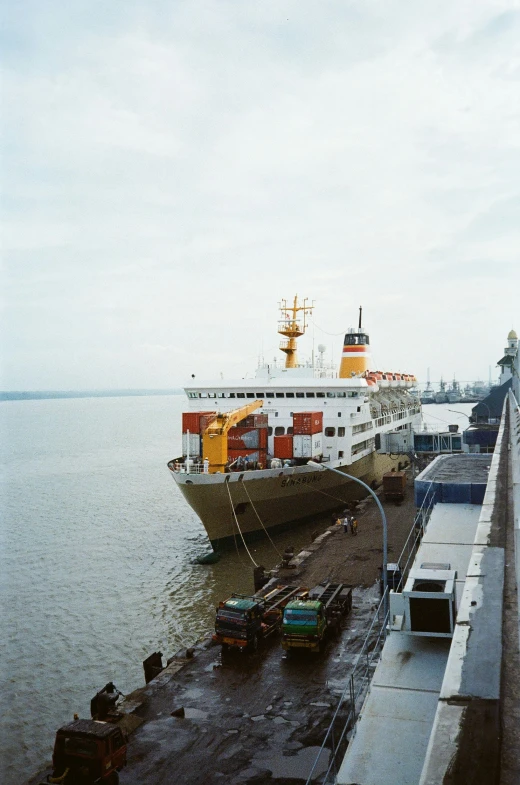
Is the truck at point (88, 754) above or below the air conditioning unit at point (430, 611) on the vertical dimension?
below

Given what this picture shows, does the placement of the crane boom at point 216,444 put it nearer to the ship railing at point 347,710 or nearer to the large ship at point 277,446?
the large ship at point 277,446

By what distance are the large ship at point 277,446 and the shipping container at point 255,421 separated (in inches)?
2.1

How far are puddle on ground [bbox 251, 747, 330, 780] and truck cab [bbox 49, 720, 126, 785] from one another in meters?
2.32

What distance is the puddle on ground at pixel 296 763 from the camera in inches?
384

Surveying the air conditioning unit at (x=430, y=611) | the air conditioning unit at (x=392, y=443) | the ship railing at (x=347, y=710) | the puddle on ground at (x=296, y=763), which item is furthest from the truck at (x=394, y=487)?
the puddle on ground at (x=296, y=763)

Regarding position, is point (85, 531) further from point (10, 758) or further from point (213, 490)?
point (10, 758)

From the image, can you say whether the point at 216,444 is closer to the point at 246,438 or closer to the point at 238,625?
the point at 246,438

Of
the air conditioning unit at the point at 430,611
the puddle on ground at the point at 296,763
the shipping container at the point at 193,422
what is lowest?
the puddle on ground at the point at 296,763

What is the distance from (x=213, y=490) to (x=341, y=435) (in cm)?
1053

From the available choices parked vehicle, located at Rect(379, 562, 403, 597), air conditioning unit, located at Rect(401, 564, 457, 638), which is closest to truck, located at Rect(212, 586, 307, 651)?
parked vehicle, located at Rect(379, 562, 403, 597)

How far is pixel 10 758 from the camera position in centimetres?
1279

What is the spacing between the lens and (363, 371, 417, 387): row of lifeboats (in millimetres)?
41125

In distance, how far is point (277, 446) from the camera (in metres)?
30.5

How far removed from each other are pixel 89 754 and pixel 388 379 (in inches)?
1638
